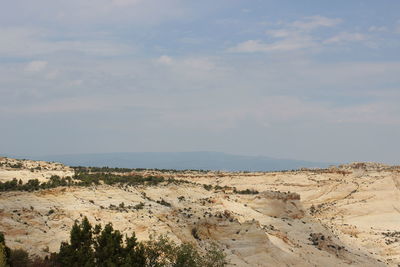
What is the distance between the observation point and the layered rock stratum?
1286 inches

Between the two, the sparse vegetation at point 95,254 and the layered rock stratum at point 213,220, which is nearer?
the sparse vegetation at point 95,254

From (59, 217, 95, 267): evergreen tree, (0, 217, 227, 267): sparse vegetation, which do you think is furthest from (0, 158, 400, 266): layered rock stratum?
(59, 217, 95, 267): evergreen tree

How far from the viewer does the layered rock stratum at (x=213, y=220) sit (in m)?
32.7

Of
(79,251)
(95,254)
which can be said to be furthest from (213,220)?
(79,251)

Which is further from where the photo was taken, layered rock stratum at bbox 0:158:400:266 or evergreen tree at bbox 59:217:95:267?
layered rock stratum at bbox 0:158:400:266

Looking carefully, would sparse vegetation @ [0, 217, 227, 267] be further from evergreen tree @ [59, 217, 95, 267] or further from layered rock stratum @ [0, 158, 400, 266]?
layered rock stratum @ [0, 158, 400, 266]

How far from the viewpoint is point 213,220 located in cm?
3925

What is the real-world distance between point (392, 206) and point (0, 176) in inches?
2397

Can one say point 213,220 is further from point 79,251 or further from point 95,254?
point 79,251

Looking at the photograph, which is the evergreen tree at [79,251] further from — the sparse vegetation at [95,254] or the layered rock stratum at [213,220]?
the layered rock stratum at [213,220]

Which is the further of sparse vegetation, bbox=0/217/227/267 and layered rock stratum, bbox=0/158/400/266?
layered rock stratum, bbox=0/158/400/266

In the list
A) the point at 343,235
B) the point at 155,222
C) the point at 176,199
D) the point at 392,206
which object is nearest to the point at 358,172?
the point at 392,206

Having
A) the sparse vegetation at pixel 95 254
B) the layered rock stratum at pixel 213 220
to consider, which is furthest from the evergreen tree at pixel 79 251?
the layered rock stratum at pixel 213 220

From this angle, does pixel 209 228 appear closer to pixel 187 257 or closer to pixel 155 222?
pixel 155 222
